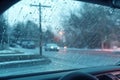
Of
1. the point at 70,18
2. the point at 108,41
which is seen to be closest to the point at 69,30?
the point at 70,18

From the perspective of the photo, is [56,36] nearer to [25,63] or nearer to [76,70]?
[76,70]

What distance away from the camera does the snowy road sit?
11.6ft

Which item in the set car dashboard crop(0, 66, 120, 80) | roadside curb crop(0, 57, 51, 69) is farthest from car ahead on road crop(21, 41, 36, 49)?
car dashboard crop(0, 66, 120, 80)

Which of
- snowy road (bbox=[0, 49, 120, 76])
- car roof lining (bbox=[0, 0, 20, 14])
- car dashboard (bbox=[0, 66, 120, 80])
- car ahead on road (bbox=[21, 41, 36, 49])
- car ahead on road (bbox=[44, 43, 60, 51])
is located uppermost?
car roof lining (bbox=[0, 0, 20, 14])

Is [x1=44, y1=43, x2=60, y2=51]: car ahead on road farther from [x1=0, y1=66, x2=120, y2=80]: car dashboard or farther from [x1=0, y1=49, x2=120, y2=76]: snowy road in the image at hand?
[x1=0, y1=66, x2=120, y2=80]: car dashboard

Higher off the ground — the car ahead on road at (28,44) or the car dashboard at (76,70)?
the car ahead on road at (28,44)

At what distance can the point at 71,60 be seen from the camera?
4.26 m

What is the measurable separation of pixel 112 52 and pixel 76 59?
63 cm

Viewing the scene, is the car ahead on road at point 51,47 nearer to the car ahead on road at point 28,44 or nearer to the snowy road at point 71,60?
the snowy road at point 71,60

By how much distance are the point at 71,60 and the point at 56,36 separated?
524 mm

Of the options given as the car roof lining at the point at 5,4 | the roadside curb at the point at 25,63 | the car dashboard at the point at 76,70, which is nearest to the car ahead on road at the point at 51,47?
the roadside curb at the point at 25,63

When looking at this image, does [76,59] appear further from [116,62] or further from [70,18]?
[116,62]

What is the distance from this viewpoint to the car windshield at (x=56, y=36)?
341cm

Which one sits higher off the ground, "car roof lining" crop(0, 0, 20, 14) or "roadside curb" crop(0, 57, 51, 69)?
"car roof lining" crop(0, 0, 20, 14)
